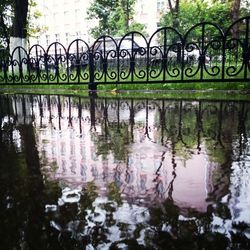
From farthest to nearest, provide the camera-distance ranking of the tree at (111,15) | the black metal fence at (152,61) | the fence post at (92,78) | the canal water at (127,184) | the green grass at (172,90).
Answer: the tree at (111,15)
the fence post at (92,78)
the green grass at (172,90)
the black metal fence at (152,61)
the canal water at (127,184)

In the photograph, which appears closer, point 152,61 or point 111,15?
point 152,61

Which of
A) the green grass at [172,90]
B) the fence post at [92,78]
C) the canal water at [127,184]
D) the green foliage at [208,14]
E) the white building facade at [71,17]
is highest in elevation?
the white building facade at [71,17]

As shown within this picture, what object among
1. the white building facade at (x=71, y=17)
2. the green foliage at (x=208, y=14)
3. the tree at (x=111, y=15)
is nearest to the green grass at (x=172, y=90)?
the green foliage at (x=208, y=14)

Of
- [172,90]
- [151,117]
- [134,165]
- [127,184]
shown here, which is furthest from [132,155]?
[172,90]

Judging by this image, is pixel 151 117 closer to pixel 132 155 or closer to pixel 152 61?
pixel 132 155

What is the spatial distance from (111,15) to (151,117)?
25.7m

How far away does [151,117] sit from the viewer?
3.89 metres

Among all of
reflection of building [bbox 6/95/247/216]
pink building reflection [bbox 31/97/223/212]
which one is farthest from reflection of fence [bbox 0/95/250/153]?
pink building reflection [bbox 31/97/223/212]

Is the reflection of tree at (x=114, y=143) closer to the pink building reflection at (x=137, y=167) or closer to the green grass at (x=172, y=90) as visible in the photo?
the pink building reflection at (x=137, y=167)

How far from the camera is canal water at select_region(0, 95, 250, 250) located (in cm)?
133

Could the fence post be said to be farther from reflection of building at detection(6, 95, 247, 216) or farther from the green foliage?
the green foliage

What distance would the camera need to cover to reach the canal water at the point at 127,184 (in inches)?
52.3

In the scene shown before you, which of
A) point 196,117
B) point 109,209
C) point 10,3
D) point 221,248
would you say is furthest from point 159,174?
point 10,3

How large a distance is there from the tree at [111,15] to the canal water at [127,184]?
80.5 ft
